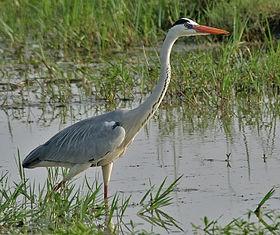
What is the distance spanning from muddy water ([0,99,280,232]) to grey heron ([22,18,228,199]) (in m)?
0.32

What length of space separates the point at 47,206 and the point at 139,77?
180 inches

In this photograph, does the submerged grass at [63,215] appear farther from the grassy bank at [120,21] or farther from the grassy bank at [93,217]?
the grassy bank at [120,21]

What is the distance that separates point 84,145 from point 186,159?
3.65 feet

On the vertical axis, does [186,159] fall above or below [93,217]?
below

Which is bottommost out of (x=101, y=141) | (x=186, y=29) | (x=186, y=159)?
(x=186, y=159)

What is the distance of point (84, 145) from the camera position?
7.28 metres

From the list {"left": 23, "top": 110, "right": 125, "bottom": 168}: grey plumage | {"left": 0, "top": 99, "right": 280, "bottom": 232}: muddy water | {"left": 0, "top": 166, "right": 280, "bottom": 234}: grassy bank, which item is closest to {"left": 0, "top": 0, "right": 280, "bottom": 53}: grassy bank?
{"left": 0, "top": 99, "right": 280, "bottom": 232}: muddy water

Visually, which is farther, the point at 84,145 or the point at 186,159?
the point at 186,159

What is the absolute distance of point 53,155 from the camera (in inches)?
286

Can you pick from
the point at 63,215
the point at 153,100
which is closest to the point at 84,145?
the point at 153,100

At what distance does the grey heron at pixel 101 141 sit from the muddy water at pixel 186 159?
12.6 inches

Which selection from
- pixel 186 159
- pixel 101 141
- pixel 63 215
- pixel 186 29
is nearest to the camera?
pixel 63 215

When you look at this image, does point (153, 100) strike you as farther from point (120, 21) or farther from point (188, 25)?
point (120, 21)

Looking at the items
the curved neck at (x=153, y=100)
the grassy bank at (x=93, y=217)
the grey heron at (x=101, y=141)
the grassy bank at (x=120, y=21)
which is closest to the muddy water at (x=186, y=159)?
the grassy bank at (x=93, y=217)
